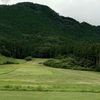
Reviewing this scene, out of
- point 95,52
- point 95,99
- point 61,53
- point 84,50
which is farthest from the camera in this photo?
point 61,53

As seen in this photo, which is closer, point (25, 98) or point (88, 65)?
point (25, 98)

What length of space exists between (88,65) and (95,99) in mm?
71942

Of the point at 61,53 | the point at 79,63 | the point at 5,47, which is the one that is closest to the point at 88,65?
the point at 79,63

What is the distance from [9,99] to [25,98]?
1.26 meters

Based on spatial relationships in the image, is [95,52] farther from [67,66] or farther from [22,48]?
[22,48]

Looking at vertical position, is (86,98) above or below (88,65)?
above

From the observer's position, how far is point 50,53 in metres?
142

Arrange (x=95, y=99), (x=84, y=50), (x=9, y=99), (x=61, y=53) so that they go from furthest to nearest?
(x=61, y=53) → (x=84, y=50) → (x=95, y=99) → (x=9, y=99)

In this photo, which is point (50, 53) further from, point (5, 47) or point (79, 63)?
point (79, 63)

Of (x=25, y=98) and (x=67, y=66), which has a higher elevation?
(x=25, y=98)

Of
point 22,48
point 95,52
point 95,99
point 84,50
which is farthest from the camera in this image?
point 22,48

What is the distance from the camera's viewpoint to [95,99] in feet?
62.8

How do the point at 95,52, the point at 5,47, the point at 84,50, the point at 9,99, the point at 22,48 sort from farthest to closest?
1. the point at 22,48
2. the point at 5,47
3. the point at 84,50
4. the point at 95,52
5. the point at 9,99

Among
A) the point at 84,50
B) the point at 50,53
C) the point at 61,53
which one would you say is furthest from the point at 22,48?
the point at 84,50
